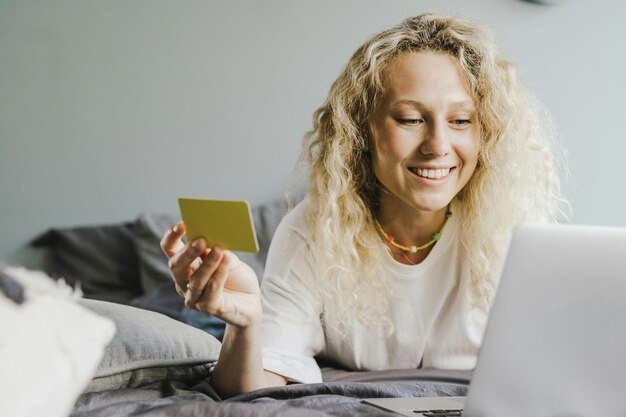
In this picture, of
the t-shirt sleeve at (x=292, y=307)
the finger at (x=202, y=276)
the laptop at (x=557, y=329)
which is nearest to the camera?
the laptop at (x=557, y=329)

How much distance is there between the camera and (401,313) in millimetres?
1536

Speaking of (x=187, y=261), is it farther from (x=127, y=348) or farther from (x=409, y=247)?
(x=409, y=247)

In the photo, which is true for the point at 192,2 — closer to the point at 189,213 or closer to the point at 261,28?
the point at 261,28

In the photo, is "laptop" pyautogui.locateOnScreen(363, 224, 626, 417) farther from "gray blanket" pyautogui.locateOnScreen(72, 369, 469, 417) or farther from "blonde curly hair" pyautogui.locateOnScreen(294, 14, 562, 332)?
"blonde curly hair" pyautogui.locateOnScreen(294, 14, 562, 332)

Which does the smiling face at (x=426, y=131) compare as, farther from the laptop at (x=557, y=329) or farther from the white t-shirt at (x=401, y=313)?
the laptop at (x=557, y=329)

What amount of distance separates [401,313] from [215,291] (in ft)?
1.74

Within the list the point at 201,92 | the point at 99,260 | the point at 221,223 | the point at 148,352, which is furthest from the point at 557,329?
the point at 201,92

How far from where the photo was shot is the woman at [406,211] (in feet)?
4.88

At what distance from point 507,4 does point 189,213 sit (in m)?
1.76

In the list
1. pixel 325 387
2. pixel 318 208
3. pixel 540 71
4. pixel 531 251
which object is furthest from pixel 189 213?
pixel 540 71

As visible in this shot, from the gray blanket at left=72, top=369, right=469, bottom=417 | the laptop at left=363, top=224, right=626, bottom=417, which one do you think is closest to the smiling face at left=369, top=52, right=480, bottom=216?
the gray blanket at left=72, top=369, right=469, bottom=417

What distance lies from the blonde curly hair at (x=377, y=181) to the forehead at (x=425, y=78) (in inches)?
0.6

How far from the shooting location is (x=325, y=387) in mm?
1170

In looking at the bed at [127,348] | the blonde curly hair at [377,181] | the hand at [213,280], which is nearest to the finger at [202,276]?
the hand at [213,280]
